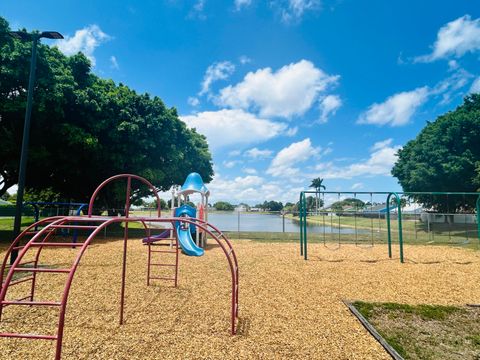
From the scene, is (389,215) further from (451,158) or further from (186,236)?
(451,158)

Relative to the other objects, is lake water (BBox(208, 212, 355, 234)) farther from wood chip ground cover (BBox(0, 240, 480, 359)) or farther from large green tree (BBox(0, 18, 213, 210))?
wood chip ground cover (BBox(0, 240, 480, 359))

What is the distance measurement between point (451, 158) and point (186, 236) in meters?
20.4

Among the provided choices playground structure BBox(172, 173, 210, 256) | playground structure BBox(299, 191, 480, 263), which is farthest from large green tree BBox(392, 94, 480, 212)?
playground structure BBox(172, 173, 210, 256)

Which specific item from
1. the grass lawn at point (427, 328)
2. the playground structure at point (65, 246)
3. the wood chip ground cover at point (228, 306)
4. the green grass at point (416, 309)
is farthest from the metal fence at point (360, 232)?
the playground structure at point (65, 246)

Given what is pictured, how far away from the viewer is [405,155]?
27.8 metres

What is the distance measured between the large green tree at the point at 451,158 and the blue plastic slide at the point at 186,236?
1739 cm

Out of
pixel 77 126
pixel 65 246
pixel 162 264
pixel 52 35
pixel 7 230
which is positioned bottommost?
pixel 7 230

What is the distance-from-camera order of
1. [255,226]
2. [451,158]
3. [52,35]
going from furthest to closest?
[255,226], [451,158], [52,35]

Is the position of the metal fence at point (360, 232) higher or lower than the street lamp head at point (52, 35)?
lower

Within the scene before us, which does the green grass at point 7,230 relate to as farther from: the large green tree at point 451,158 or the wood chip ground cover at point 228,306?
the large green tree at point 451,158

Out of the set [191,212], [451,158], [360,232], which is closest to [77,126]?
[191,212]

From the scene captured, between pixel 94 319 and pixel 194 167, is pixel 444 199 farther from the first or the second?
pixel 94 319

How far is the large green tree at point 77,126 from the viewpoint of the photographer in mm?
13070

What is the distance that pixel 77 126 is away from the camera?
49.4 ft
